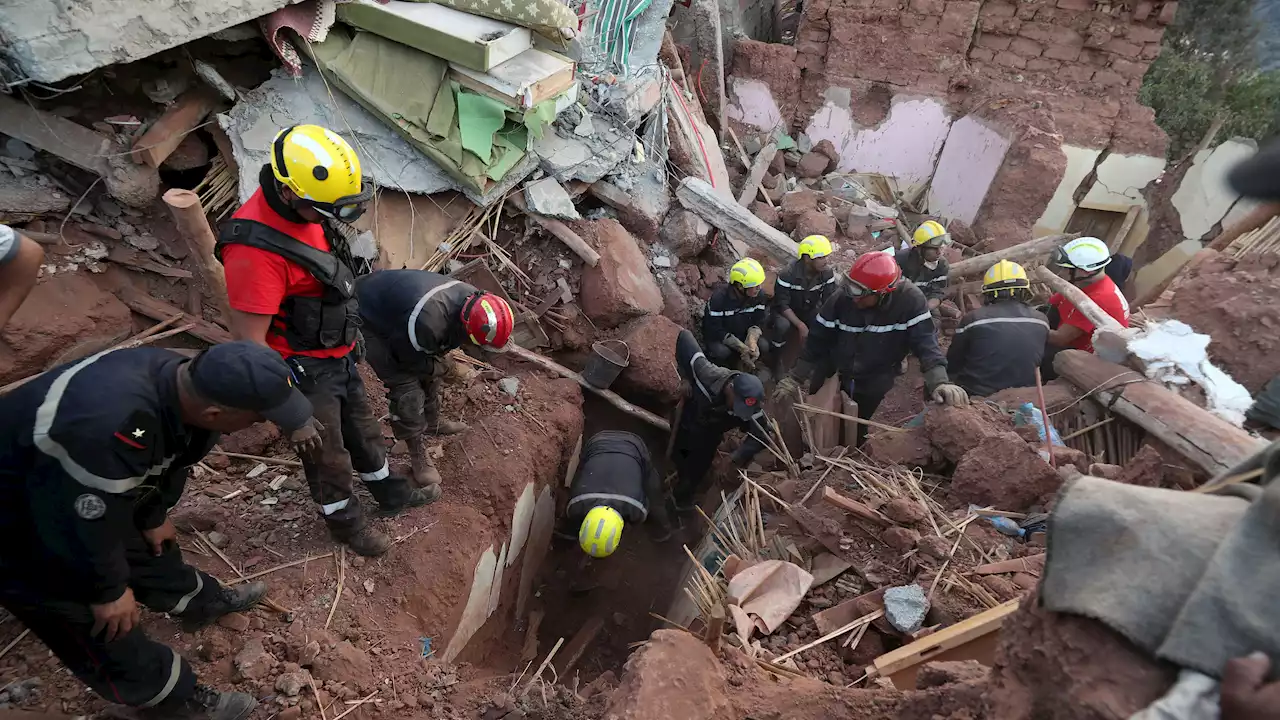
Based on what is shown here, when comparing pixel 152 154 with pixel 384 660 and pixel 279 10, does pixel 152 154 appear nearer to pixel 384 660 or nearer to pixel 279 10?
pixel 279 10

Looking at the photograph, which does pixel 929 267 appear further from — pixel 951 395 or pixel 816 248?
pixel 951 395

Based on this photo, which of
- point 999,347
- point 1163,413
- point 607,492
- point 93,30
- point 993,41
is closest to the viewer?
point 93,30

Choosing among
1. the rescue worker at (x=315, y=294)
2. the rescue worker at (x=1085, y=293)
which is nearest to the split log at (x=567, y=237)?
the rescue worker at (x=315, y=294)

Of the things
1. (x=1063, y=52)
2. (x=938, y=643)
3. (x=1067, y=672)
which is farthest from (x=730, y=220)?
(x=1067, y=672)

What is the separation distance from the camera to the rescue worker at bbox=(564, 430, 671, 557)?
420 centimetres

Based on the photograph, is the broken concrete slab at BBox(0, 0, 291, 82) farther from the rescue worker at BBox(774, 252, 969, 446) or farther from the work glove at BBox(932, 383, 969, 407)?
the work glove at BBox(932, 383, 969, 407)

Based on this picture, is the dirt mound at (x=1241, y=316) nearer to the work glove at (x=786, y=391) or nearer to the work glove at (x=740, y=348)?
the work glove at (x=786, y=391)

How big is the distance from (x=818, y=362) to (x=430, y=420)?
133 inches

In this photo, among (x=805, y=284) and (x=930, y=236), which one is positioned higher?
(x=930, y=236)

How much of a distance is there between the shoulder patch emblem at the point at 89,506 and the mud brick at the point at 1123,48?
11.2m

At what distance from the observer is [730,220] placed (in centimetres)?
711

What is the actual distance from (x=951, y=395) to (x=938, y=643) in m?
2.16

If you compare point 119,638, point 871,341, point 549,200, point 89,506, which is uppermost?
point 89,506

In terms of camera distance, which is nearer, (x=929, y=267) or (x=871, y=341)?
(x=871, y=341)
